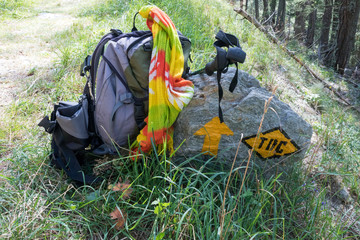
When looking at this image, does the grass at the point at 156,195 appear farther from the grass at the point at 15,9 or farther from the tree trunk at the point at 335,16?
the tree trunk at the point at 335,16

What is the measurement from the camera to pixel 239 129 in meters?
2.22

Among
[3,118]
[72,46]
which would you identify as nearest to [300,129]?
[3,118]

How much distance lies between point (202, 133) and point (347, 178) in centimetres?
174

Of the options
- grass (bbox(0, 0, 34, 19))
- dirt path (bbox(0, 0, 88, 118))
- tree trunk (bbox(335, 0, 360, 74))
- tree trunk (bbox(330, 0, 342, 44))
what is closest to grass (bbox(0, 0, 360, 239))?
dirt path (bbox(0, 0, 88, 118))

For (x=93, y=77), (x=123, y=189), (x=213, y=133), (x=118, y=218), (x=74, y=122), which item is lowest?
(x=118, y=218)

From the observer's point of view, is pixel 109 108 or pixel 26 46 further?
pixel 26 46

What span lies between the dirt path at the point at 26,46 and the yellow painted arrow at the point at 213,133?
2303 mm

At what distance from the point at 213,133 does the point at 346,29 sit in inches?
A: 321

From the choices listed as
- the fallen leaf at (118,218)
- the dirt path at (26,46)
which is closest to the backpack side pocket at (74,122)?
the fallen leaf at (118,218)

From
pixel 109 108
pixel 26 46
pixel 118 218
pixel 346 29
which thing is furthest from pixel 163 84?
pixel 346 29

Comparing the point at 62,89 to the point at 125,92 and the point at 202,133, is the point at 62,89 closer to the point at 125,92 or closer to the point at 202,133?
the point at 125,92

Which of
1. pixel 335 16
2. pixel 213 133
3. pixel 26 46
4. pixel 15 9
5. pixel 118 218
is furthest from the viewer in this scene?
pixel 335 16

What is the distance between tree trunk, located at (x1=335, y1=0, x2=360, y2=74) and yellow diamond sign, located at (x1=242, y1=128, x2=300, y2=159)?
679cm

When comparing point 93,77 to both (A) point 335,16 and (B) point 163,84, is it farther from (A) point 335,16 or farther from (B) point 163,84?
(A) point 335,16
